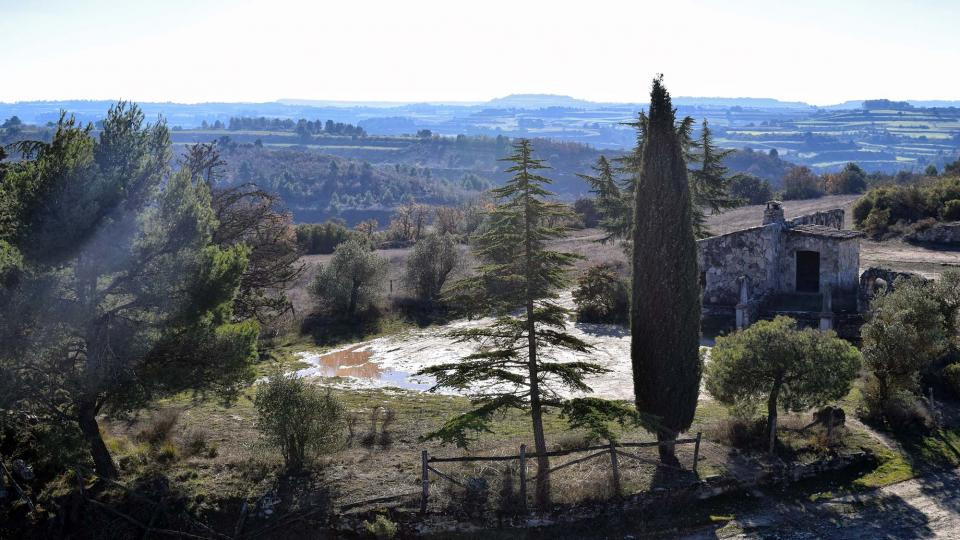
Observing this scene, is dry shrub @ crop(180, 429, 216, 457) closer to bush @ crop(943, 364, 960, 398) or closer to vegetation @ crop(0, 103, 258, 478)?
vegetation @ crop(0, 103, 258, 478)

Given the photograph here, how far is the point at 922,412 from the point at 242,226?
24.0 meters

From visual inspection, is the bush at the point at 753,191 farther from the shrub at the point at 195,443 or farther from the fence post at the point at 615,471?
the shrub at the point at 195,443

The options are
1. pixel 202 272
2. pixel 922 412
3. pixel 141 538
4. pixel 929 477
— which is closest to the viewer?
pixel 141 538

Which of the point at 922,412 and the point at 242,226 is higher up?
the point at 242,226

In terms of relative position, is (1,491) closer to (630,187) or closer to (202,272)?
(202,272)

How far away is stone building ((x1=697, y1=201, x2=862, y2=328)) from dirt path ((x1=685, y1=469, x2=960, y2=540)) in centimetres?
1449

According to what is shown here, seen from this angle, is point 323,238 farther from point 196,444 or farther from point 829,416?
point 829,416

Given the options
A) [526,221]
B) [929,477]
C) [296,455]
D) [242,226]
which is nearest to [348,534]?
[296,455]

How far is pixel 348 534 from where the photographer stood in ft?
49.9

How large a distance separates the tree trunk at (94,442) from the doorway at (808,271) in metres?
27.4

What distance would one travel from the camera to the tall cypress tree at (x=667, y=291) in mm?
17344

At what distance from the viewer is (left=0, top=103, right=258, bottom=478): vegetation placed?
1488cm

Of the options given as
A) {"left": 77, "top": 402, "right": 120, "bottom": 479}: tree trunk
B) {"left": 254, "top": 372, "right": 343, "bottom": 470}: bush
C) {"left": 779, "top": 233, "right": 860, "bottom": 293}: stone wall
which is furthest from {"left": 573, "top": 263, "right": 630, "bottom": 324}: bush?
{"left": 77, "top": 402, "right": 120, "bottom": 479}: tree trunk

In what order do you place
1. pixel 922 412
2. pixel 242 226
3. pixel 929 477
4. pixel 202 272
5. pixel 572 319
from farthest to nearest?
pixel 572 319 < pixel 242 226 < pixel 922 412 < pixel 929 477 < pixel 202 272
